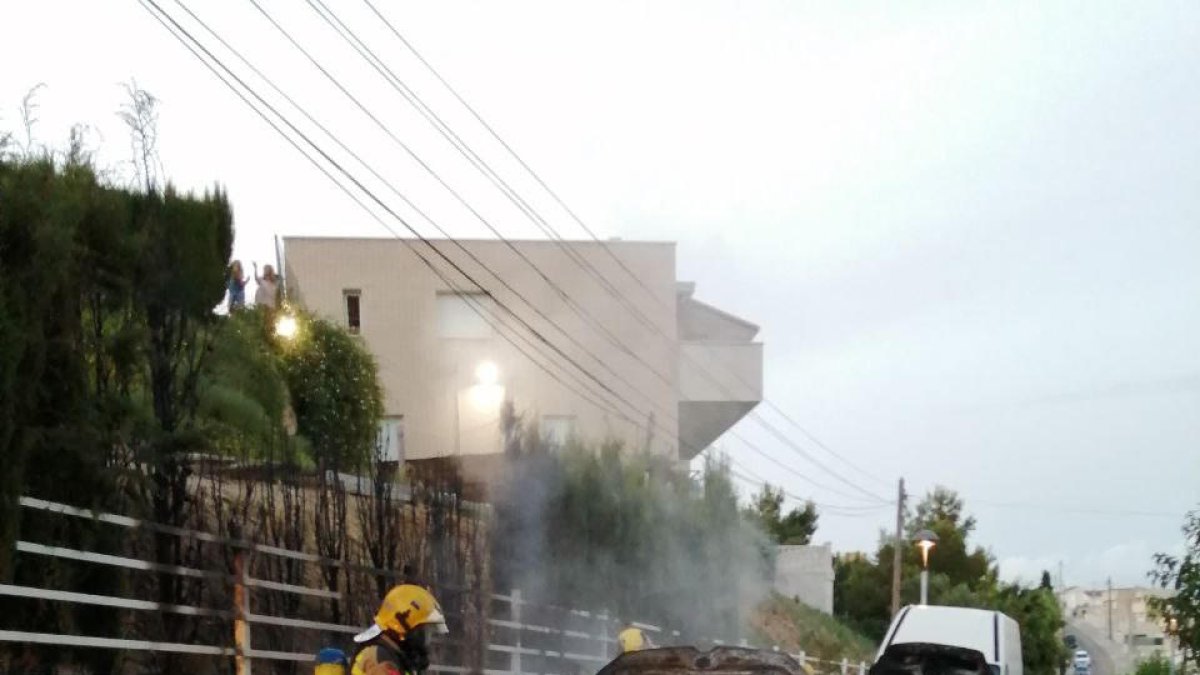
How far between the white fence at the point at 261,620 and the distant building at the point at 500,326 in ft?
39.1

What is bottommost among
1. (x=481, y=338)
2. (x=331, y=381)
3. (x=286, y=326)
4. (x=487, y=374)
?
(x=331, y=381)

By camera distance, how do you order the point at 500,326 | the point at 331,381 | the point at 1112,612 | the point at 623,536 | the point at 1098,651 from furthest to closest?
the point at 1112,612 → the point at 1098,651 → the point at 500,326 → the point at 331,381 → the point at 623,536

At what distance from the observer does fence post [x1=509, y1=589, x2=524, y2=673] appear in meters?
21.7

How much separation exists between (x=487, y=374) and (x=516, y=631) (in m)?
15.2

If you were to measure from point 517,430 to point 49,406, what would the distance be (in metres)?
12.5

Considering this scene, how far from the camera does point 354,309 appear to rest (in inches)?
1506

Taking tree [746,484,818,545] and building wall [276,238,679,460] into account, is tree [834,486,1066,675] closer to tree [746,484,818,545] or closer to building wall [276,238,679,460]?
tree [746,484,818,545]

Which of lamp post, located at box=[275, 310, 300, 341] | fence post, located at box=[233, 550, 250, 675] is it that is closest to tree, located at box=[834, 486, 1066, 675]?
lamp post, located at box=[275, 310, 300, 341]

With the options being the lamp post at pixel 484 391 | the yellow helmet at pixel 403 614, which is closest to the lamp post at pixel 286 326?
the lamp post at pixel 484 391

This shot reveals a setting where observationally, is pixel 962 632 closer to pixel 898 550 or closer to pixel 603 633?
pixel 603 633

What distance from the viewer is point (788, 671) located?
7438 millimetres

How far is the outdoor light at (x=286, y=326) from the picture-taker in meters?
29.8

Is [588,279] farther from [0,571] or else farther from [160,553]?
[0,571]

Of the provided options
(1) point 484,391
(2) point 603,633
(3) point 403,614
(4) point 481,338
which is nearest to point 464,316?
→ (4) point 481,338
